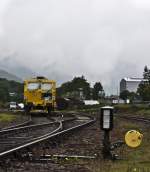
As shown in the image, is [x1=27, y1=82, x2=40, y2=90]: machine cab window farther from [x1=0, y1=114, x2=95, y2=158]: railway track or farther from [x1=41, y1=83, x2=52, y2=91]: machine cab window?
[x1=0, y1=114, x2=95, y2=158]: railway track

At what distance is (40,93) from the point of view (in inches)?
1854

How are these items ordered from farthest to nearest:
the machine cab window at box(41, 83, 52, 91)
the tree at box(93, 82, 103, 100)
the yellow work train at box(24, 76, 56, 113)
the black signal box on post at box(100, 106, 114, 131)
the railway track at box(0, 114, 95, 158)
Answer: the tree at box(93, 82, 103, 100)
the machine cab window at box(41, 83, 52, 91)
the yellow work train at box(24, 76, 56, 113)
the railway track at box(0, 114, 95, 158)
the black signal box on post at box(100, 106, 114, 131)

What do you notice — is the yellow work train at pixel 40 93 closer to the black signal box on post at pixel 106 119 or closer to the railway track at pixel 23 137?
the railway track at pixel 23 137

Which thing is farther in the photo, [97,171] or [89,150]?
[89,150]

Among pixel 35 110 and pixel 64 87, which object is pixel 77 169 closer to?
pixel 35 110

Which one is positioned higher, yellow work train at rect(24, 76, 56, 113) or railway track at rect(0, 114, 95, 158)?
yellow work train at rect(24, 76, 56, 113)

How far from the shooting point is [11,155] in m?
11.1

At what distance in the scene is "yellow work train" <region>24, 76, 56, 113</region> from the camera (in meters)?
46.8

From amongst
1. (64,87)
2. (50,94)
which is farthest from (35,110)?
(64,87)

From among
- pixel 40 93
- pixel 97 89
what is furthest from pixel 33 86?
pixel 97 89

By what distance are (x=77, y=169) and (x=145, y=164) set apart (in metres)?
1.56

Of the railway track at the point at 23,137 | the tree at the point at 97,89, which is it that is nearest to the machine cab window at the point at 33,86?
the railway track at the point at 23,137

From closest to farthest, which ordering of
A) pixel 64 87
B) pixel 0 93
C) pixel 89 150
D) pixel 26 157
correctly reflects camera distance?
pixel 26 157
pixel 89 150
pixel 0 93
pixel 64 87

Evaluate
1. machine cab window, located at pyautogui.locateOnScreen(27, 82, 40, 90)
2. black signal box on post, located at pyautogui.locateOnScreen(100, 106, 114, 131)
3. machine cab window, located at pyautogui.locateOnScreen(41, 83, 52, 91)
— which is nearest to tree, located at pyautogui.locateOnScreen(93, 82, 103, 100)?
machine cab window, located at pyautogui.locateOnScreen(27, 82, 40, 90)
